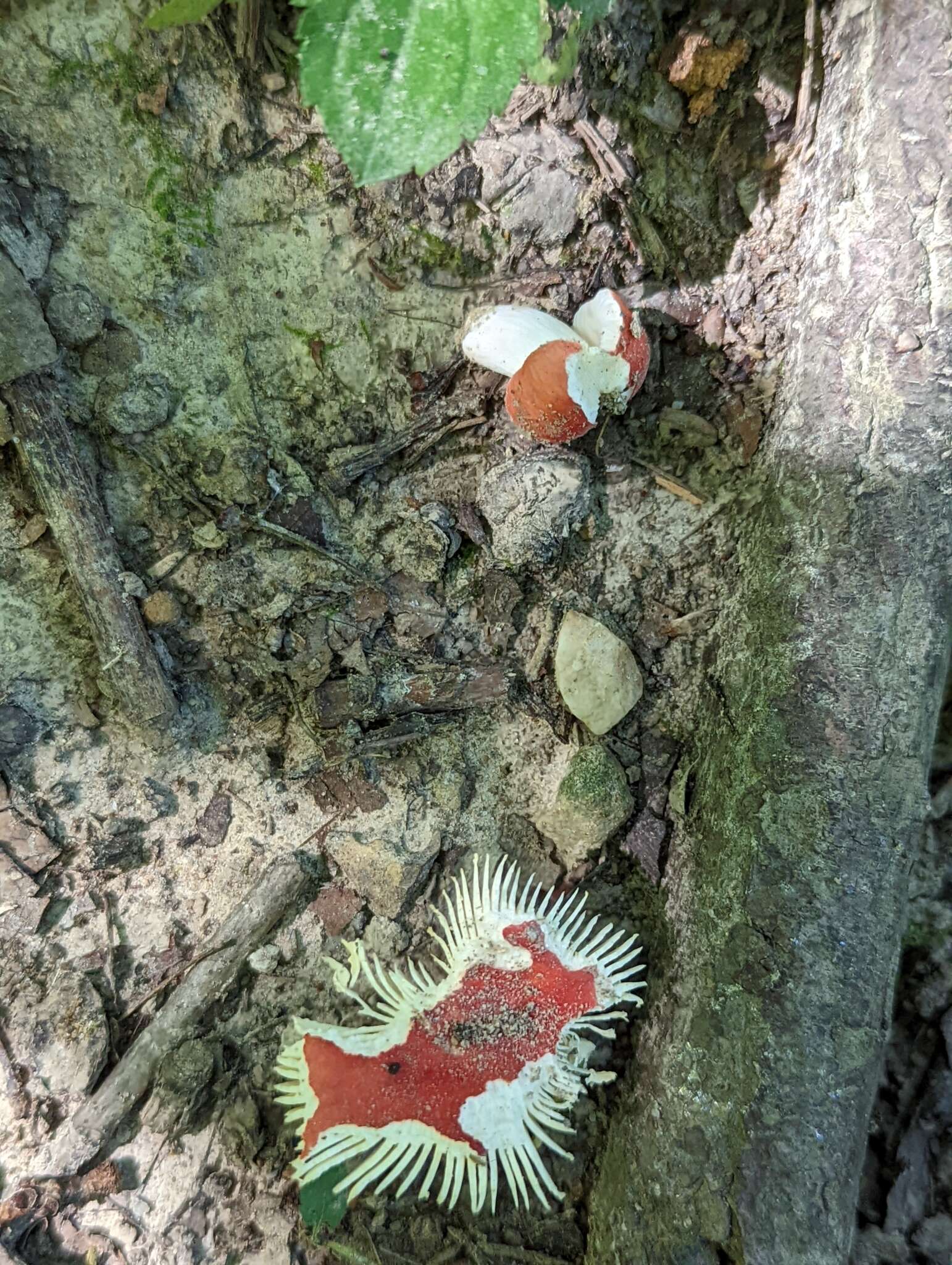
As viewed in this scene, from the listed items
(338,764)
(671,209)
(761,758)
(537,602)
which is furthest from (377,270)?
(761,758)

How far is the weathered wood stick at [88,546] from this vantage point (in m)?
1.59

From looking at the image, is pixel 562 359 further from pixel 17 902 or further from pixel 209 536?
pixel 17 902

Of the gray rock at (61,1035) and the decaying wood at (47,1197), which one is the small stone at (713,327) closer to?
the gray rock at (61,1035)

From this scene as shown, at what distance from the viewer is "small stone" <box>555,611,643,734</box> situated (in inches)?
69.7

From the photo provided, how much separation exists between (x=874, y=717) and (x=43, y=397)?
1929 millimetres

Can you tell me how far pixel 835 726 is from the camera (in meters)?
1.48

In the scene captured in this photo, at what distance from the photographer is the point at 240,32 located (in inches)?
59.7

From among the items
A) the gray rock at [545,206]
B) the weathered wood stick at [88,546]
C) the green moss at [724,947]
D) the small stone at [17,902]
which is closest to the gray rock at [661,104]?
the gray rock at [545,206]

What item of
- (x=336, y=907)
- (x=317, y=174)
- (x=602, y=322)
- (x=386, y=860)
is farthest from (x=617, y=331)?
(x=336, y=907)

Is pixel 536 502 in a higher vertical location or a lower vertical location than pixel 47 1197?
higher

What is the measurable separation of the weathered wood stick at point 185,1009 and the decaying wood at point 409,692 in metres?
0.40

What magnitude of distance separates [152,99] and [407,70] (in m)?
0.83

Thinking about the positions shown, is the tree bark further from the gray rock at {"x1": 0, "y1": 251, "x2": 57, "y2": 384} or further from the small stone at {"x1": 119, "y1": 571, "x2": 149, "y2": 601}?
the gray rock at {"x1": 0, "y1": 251, "x2": 57, "y2": 384}

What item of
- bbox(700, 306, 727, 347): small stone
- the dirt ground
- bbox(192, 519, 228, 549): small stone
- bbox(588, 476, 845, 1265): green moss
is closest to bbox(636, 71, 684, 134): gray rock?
the dirt ground
